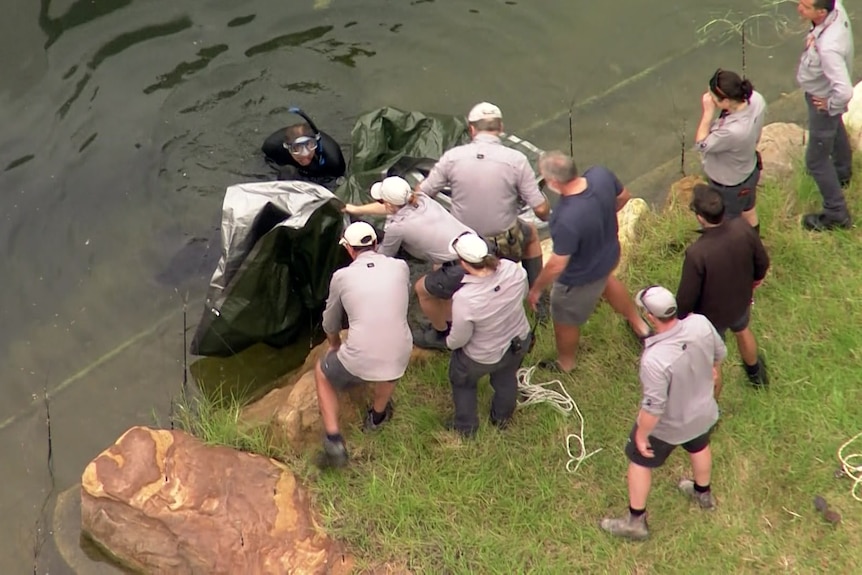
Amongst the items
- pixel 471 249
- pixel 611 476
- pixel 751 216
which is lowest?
pixel 611 476

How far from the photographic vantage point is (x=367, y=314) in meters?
5.26

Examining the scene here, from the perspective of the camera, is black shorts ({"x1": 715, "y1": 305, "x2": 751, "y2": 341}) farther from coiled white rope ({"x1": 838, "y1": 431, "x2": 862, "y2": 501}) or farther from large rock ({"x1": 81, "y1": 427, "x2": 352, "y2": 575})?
large rock ({"x1": 81, "y1": 427, "x2": 352, "y2": 575})

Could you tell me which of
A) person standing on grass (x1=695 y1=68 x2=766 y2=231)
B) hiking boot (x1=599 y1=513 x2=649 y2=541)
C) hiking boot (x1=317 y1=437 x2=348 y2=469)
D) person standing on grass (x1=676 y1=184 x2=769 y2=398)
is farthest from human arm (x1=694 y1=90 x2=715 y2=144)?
hiking boot (x1=317 y1=437 x2=348 y2=469)

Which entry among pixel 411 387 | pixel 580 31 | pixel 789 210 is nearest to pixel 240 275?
pixel 411 387

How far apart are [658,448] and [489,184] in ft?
6.02

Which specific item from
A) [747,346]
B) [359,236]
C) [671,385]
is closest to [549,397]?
[747,346]

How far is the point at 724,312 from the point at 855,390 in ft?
4.00

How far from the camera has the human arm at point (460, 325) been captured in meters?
5.04

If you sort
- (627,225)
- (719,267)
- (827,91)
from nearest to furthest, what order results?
(719,267)
(827,91)
(627,225)

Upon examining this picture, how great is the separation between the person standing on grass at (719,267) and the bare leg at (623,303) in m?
0.70

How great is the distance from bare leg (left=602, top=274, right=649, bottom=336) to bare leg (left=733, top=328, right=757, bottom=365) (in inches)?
27.0

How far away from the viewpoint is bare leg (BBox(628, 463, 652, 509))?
197 inches

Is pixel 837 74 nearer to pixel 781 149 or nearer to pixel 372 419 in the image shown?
pixel 781 149

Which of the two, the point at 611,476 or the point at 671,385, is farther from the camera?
the point at 611,476
